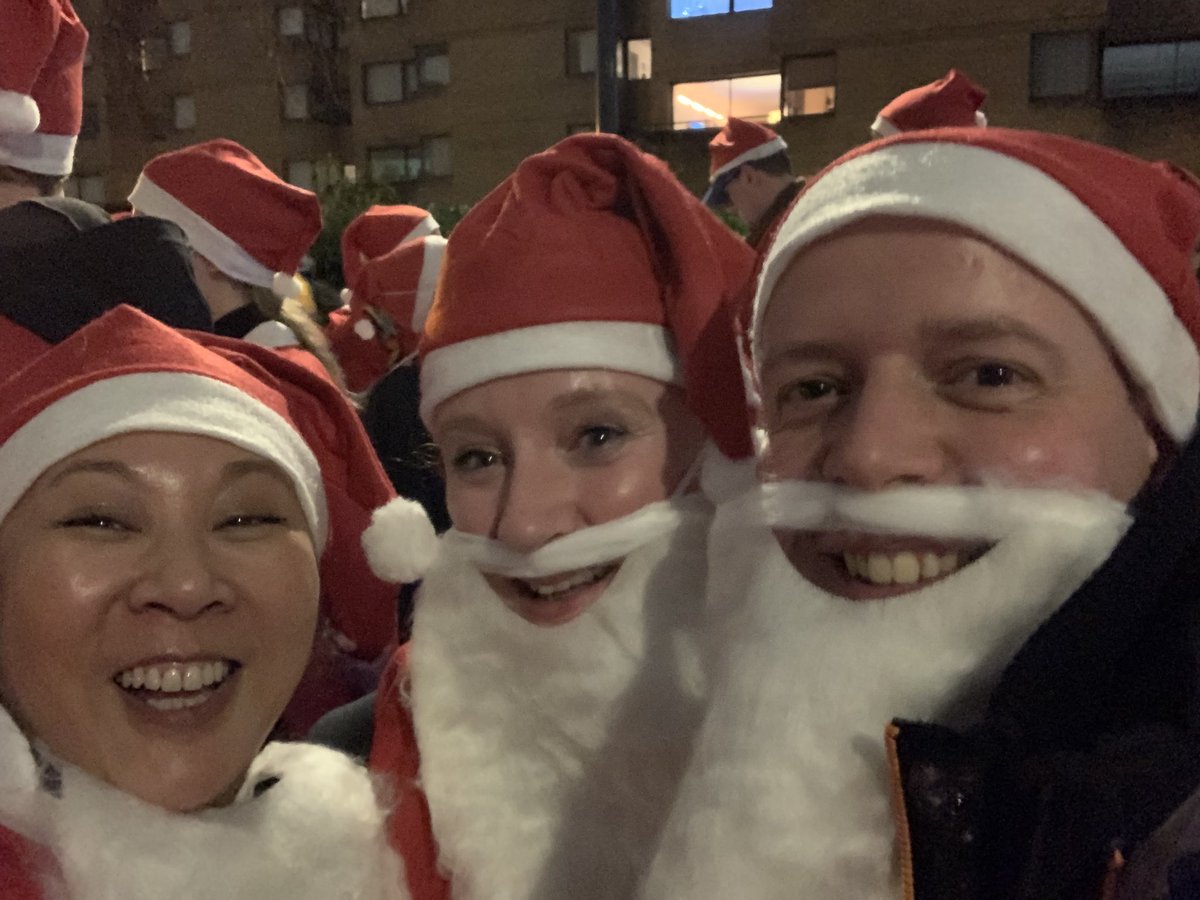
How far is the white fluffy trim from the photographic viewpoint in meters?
2.13

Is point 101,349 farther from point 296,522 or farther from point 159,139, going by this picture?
point 159,139

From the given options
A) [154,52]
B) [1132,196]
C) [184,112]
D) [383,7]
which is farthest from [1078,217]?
[154,52]

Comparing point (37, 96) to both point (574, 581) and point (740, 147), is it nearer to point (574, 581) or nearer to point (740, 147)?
point (574, 581)

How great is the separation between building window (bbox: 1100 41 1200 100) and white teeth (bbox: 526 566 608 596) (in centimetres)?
1625

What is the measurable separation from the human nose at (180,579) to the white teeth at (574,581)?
0.47 m

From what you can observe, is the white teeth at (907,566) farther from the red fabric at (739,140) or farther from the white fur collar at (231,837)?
the red fabric at (739,140)

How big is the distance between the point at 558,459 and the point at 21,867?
887mm

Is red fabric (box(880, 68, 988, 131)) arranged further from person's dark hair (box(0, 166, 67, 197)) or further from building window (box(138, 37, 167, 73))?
building window (box(138, 37, 167, 73))

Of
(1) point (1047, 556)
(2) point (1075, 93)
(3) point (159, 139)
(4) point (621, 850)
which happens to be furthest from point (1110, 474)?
(3) point (159, 139)

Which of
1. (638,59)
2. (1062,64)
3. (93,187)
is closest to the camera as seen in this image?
(1062,64)

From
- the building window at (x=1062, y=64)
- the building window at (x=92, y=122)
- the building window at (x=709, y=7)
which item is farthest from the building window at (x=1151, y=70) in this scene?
the building window at (x=92, y=122)

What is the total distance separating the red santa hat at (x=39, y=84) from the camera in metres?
2.14

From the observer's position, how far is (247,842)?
136cm

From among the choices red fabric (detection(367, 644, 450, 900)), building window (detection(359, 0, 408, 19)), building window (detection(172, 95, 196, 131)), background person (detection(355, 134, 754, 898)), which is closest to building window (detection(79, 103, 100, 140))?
building window (detection(172, 95, 196, 131))
